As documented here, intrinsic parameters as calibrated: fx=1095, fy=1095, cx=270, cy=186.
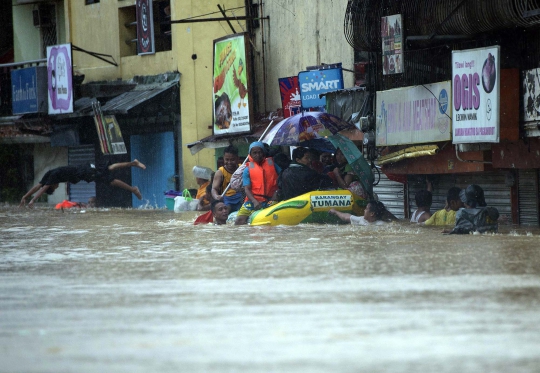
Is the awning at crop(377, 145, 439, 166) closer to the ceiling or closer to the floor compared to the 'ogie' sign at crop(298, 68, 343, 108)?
closer to the floor

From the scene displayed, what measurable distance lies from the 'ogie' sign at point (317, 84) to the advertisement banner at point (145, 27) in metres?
6.72

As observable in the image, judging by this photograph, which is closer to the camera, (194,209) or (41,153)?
(194,209)

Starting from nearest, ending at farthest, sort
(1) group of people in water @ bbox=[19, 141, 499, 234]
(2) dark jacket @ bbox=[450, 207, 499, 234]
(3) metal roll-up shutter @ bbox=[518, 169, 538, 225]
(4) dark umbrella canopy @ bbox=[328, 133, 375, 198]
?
1. (2) dark jacket @ bbox=[450, 207, 499, 234]
2. (3) metal roll-up shutter @ bbox=[518, 169, 538, 225]
3. (1) group of people in water @ bbox=[19, 141, 499, 234]
4. (4) dark umbrella canopy @ bbox=[328, 133, 375, 198]

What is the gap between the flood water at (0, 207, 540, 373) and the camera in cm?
513

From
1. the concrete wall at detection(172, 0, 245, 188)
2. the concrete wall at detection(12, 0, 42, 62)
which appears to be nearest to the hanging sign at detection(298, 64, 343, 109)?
the concrete wall at detection(172, 0, 245, 188)

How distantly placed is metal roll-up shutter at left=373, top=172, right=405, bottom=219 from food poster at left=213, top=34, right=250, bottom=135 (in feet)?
16.1

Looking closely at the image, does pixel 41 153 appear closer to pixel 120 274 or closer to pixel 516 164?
pixel 516 164

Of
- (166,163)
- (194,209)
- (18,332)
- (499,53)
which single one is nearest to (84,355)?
(18,332)


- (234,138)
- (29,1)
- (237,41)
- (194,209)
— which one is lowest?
(194,209)

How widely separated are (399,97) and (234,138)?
6.95 m

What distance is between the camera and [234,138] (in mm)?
24516

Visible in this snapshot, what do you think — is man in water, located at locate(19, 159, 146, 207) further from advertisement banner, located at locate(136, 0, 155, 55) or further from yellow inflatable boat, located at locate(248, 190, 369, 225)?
yellow inflatable boat, located at locate(248, 190, 369, 225)

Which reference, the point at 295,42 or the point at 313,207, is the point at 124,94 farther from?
the point at 313,207

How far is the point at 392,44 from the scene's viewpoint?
18.2m
